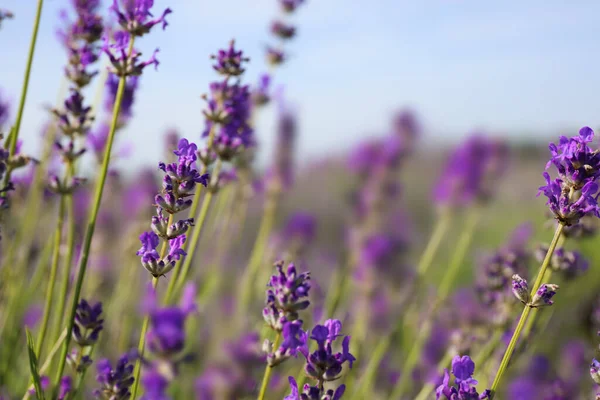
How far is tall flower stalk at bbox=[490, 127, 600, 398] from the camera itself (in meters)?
1.21

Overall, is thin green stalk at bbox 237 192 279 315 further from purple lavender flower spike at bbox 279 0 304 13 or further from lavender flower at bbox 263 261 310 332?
lavender flower at bbox 263 261 310 332

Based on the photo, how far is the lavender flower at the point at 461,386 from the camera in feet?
3.75

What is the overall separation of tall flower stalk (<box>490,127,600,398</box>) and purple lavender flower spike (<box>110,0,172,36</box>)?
93 centimetres

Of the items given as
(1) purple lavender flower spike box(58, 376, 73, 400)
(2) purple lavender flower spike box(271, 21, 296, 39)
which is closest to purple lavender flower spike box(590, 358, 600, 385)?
(1) purple lavender flower spike box(58, 376, 73, 400)

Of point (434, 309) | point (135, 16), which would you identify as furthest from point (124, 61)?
point (434, 309)

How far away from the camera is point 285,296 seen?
117cm

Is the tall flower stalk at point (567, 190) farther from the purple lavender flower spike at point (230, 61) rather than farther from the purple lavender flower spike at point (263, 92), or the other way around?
the purple lavender flower spike at point (263, 92)

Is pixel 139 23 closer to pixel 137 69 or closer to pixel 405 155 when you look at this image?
pixel 137 69

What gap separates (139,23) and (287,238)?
313 cm

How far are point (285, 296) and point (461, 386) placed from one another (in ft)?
1.19

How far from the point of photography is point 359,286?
→ 456 centimetres

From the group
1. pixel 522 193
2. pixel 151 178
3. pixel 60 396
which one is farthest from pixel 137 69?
pixel 522 193

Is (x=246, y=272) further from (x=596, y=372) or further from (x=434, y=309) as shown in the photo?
(x=596, y=372)

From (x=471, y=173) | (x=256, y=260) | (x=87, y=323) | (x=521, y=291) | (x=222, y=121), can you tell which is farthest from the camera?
(x=471, y=173)
